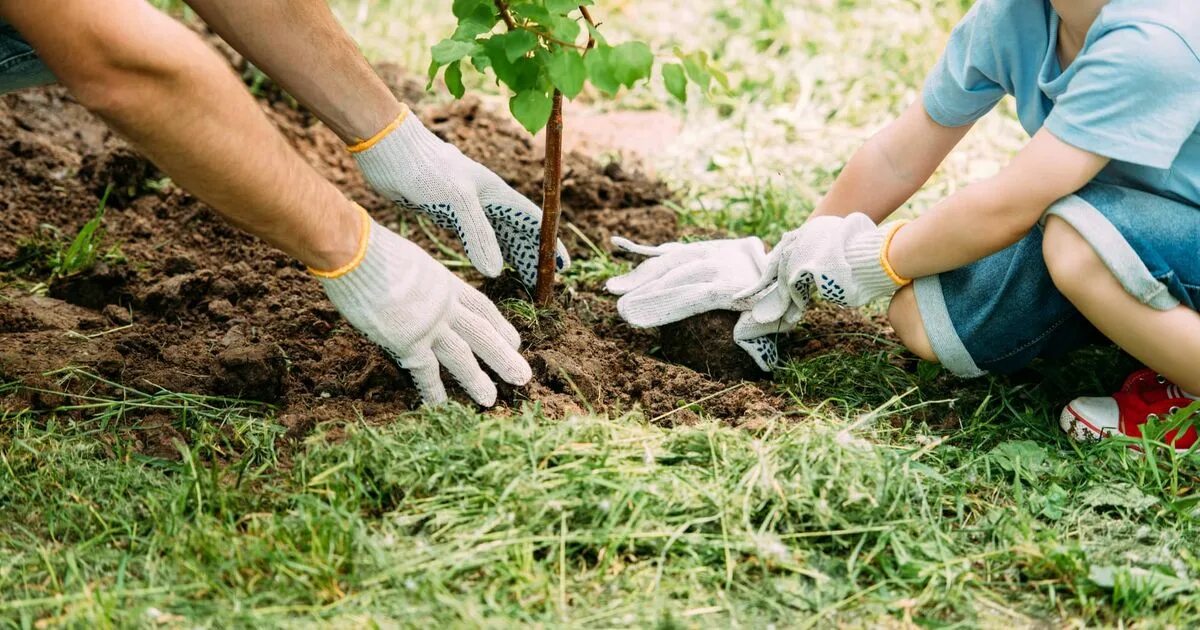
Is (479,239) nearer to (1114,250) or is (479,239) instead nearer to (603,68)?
(603,68)

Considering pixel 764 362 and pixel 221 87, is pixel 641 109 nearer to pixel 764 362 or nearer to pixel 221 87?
pixel 764 362

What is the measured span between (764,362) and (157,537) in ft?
3.99

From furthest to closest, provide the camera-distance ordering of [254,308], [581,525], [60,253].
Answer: [60,253] → [254,308] → [581,525]

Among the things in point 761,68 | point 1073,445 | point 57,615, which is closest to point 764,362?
point 1073,445

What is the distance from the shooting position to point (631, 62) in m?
1.90

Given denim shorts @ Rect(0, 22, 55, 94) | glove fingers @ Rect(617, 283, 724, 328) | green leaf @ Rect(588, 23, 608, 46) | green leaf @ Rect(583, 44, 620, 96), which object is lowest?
glove fingers @ Rect(617, 283, 724, 328)

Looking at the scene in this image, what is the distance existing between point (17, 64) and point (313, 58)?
60 cm

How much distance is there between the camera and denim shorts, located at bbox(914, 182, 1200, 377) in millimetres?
2035

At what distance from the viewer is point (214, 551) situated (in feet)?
5.67

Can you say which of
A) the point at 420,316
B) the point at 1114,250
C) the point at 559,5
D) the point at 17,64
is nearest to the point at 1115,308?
the point at 1114,250

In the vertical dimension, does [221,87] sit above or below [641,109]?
above

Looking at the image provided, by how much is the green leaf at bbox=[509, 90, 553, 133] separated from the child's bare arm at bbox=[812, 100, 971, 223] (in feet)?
2.75

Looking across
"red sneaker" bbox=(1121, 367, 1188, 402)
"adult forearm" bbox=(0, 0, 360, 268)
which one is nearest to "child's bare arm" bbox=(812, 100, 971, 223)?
"red sneaker" bbox=(1121, 367, 1188, 402)

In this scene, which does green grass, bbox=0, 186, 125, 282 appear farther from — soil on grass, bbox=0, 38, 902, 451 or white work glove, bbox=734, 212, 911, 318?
white work glove, bbox=734, 212, 911, 318
